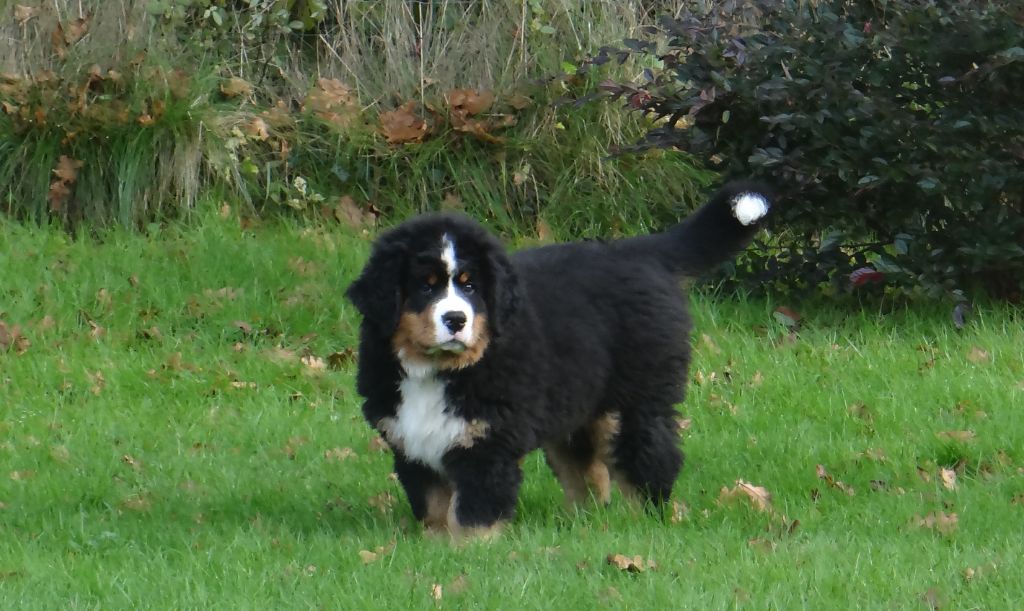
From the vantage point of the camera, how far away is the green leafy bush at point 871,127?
8664mm

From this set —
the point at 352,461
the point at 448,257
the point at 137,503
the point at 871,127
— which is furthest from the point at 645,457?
the point at 871,127

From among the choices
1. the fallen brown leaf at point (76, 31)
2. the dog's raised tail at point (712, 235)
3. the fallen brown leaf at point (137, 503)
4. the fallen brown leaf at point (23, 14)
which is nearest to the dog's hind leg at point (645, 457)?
the dog's raised tail at point (712, 235)

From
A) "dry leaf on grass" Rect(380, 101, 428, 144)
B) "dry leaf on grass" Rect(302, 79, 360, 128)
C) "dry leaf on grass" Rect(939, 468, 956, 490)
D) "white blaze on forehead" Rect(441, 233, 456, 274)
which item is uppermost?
"dry leaf on grass" Rect(302, 79, 360, 128)

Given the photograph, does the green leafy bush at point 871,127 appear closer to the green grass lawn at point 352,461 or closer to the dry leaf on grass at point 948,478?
the green grass lawn at point 352,461

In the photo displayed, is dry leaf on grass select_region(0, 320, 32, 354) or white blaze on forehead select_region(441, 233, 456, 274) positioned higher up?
white blaze on forehead select_region(441, 233, 456, 274)

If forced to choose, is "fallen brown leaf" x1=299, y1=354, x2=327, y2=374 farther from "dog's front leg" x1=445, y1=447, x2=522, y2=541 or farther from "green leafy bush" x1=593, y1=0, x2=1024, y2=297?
"dog's front leg" x1=445, y1=447, x2=522, y2=541

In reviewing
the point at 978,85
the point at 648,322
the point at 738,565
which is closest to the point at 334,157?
the point at 978,85

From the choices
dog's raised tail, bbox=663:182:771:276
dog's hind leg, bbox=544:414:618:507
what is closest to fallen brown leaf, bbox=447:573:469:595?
dog's hind leg, bbox=544:414:618:507

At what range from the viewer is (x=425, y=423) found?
566 cm

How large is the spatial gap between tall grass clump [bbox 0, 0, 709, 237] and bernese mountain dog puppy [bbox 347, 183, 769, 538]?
427 centimetres

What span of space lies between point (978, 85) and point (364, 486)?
4.50 metres

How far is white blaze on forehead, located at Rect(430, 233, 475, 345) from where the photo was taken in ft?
18.0

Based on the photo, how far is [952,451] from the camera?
267 inches

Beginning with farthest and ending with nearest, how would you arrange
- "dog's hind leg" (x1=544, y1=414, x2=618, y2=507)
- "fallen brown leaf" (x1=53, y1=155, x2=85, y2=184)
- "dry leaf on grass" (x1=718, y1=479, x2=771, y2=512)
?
"fallen brown leaf" (x1=53, y1=155, x2=85, y2=184) → "dog's hind leg" (x1=544, y1=414, x2=618, y2=507) → "dry leaf on grass" (x1=718, y1=479, x2=771, y2=512)
